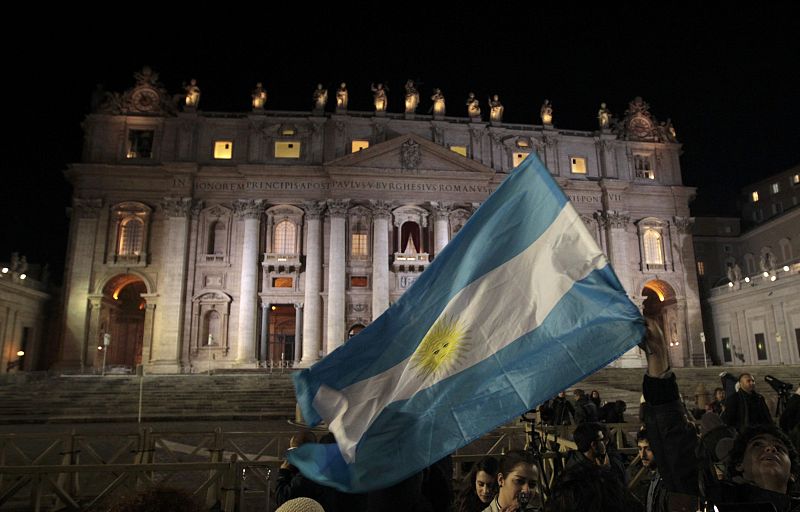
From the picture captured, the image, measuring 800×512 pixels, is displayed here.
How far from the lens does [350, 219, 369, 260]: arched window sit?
4306 cm

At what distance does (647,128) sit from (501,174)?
15.6 metres

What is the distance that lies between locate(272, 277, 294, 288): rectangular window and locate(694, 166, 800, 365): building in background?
35.0 m

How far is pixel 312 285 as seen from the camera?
41562mm

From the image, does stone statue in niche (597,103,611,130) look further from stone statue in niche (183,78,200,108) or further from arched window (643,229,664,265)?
stone statue in niche (183,78,200,108)

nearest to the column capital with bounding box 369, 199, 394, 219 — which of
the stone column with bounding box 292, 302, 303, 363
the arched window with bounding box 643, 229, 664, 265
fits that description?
the stone column with bounding box 292, 302, 303, 363

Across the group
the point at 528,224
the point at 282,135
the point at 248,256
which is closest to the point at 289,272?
the point at 248,256

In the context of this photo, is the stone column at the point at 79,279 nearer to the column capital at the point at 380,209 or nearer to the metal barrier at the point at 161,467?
the column capital at the point at 380,209

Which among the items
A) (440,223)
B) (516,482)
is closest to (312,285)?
(440,223)

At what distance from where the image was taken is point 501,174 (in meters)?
45.2

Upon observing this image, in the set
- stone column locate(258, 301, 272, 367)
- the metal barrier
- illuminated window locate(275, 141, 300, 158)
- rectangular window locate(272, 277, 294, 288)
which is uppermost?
illuminated window locate(275, 141, 300, 158)

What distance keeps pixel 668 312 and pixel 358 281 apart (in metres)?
26.1

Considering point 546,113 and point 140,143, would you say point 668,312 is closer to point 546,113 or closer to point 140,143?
point 546,113

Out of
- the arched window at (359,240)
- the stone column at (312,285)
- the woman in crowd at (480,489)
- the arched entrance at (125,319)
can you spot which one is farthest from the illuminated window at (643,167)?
the woman in crowd at (480,489)

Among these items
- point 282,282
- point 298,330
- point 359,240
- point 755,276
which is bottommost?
point 298,330
